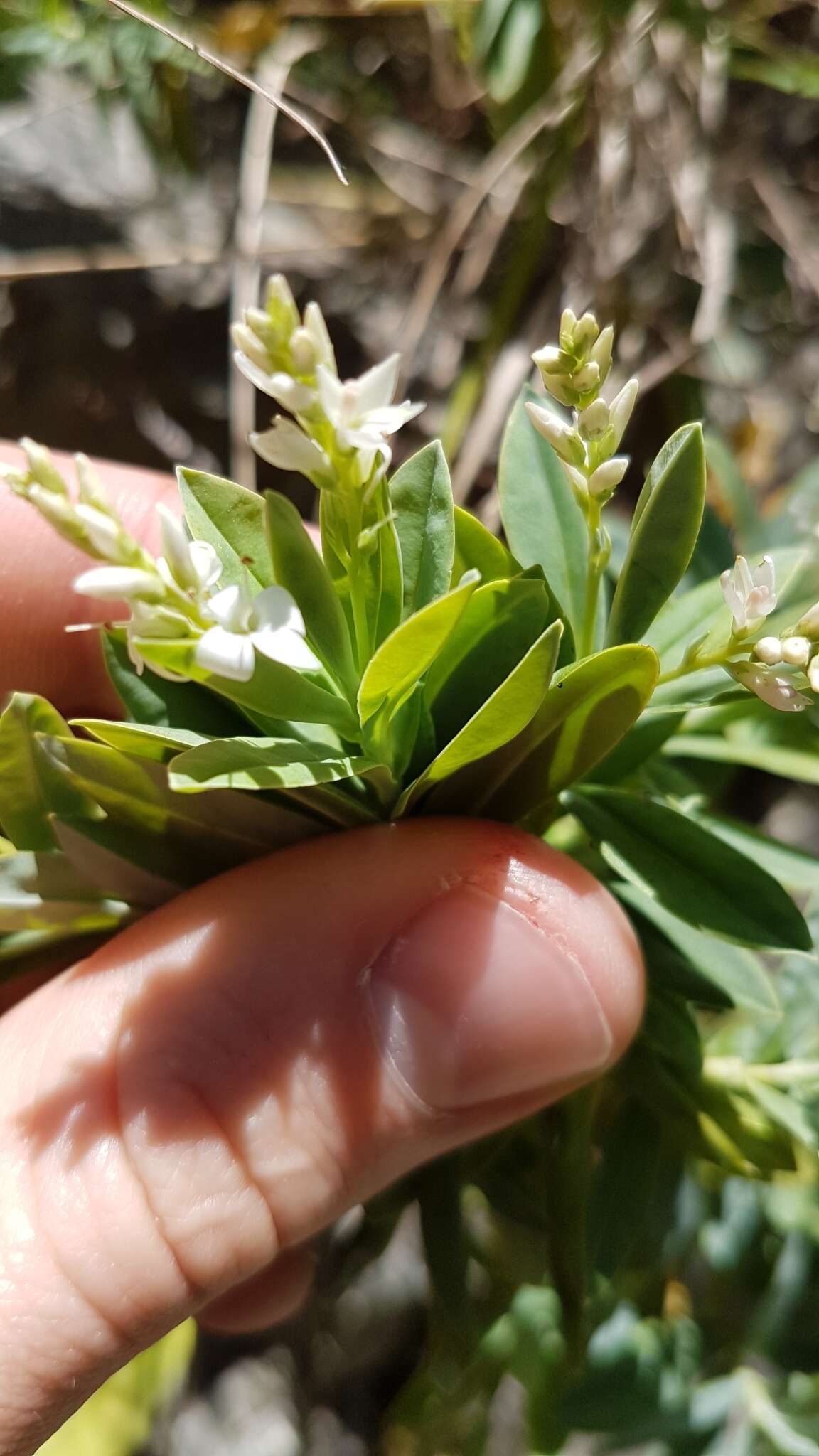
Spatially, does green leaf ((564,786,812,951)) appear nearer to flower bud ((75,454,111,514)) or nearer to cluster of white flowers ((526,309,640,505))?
cluster of white flowers ((526,309,640,505))

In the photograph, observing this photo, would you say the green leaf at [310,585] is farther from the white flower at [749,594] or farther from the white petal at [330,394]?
the white flower at [749,594]

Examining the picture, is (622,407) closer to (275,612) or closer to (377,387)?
(377,387)

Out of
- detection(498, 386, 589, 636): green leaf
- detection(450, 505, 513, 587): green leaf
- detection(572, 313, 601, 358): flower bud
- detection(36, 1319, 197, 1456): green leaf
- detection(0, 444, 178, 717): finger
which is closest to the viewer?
detection(572, 313, 601, 358): flower bud

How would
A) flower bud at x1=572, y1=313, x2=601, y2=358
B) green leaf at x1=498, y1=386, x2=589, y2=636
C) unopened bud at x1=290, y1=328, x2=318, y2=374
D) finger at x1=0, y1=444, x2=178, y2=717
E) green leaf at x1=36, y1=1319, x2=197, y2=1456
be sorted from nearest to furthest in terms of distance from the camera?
unopened bud at x1=290, y1=328, x2=318, y2=374, flower bud at x1=572, y1=313, x2=601, y2=358, green leaf at x1=498, y1=386, x2=589, y2=636, finger at x1=0, y1=444, x2=178, y2=717, green leaf at x1=36, y1=1319, x2=197, y2=1456

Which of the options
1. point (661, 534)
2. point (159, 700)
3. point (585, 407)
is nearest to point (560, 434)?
point (585, 407)

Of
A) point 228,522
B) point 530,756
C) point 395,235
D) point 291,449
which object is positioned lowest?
point 530,756

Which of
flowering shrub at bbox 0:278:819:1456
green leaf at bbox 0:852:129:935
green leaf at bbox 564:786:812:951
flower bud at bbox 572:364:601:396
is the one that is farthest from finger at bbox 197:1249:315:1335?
flower bud at bbox 572:364:601:396

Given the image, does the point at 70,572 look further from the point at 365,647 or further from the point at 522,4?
the point at 522,4
